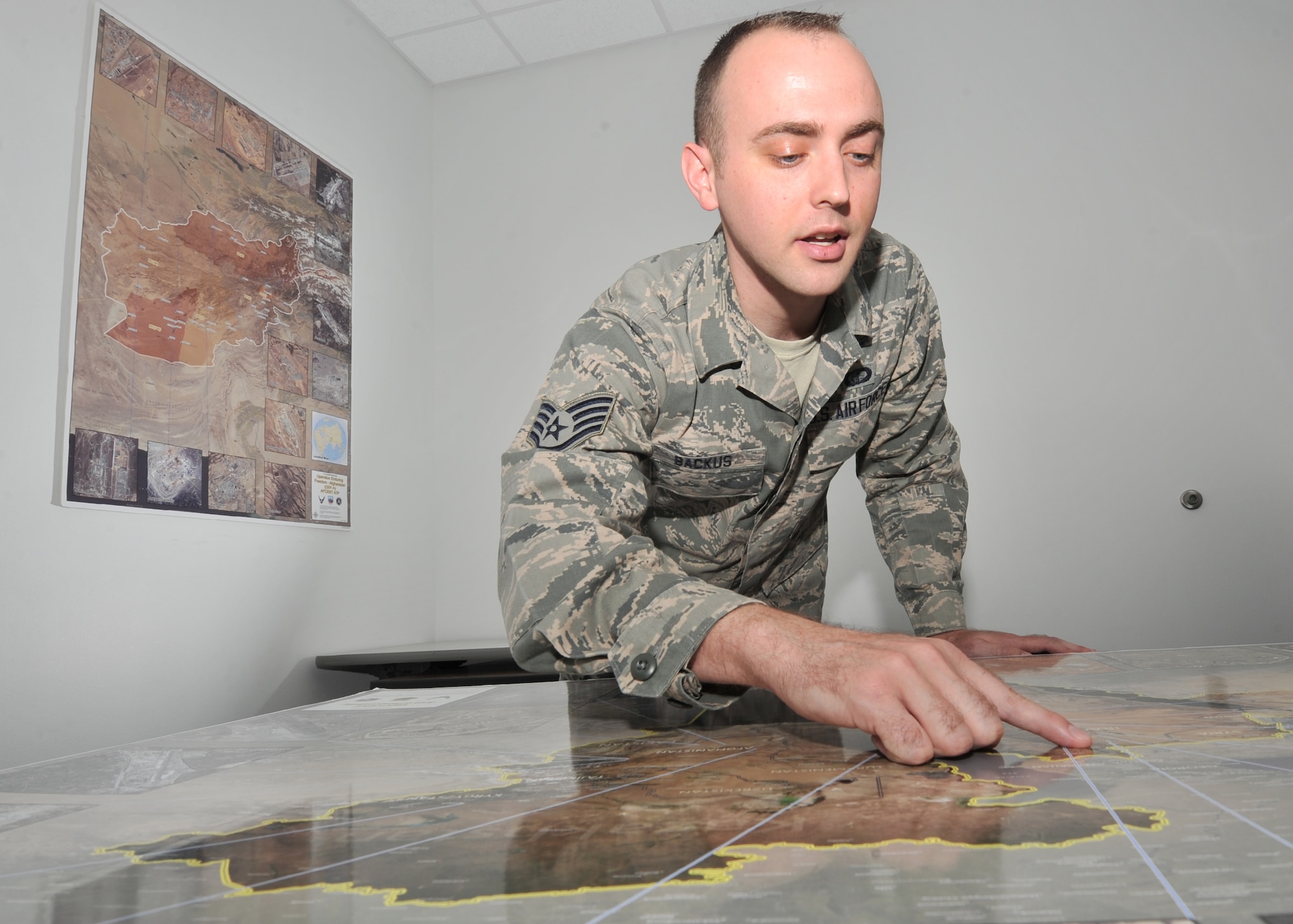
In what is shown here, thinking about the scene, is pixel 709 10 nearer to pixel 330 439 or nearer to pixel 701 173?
pixel 330 439

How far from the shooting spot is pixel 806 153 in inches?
39.0

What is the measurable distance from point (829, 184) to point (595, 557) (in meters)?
0.51

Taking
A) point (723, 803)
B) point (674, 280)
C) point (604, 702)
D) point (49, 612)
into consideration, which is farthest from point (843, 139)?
point (49, 612)

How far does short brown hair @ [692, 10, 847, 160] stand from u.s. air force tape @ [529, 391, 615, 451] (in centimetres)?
40

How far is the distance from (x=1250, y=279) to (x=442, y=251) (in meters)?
2.51

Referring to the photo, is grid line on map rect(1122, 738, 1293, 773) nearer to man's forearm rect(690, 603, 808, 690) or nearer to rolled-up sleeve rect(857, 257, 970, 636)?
man's forearm rect(690, 603, 808, 690)

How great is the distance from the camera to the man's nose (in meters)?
0.97

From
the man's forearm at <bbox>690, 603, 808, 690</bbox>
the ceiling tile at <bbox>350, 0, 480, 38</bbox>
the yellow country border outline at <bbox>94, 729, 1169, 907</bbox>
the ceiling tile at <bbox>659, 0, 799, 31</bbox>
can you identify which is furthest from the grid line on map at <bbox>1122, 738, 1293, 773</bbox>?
the ceiling tile at <bbox>350, 0, 480, 38</bbox>

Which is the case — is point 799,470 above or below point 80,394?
below

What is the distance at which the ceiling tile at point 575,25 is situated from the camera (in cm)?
278

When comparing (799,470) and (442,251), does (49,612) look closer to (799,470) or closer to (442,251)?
(799,470)

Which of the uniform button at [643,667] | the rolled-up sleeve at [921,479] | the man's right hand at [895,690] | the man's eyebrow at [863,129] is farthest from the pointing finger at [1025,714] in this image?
the rolled-up sleeve at [921,479]

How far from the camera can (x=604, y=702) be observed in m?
0.91

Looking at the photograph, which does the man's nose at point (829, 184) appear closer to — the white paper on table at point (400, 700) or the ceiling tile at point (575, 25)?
the white paper on table at point (400, 700)
